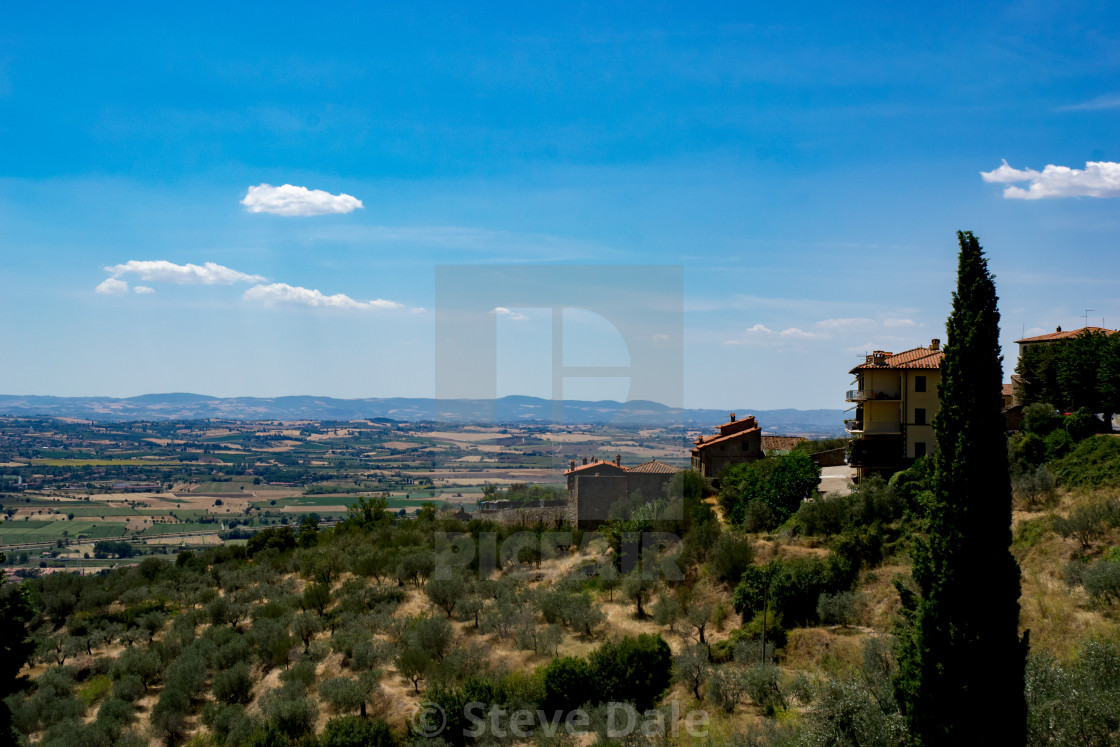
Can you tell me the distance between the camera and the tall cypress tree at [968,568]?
30.5ft

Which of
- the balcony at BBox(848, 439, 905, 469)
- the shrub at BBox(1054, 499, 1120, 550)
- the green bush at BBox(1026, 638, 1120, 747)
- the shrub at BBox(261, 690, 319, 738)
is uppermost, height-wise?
the balcony at BBox(848, 439, 905, 469)

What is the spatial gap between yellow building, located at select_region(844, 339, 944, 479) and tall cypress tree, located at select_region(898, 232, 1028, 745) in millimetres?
18518

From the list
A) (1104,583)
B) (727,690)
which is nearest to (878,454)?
(1104,583)

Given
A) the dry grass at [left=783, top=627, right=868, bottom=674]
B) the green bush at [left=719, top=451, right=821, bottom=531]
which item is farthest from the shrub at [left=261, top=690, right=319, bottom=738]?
the green bush at [left=719, top=451, right=821, bottom=531]

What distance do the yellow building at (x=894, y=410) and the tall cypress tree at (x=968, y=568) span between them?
1852 centimetres

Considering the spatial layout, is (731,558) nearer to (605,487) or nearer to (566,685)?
(566,685)

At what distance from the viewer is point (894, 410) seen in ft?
91.5

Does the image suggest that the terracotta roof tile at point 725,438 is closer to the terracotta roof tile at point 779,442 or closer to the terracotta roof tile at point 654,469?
the terracotta roof tile at point 654,469

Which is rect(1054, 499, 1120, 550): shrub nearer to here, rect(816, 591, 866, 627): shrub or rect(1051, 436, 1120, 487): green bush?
rect(1051, 436, 1120, 487): green bush

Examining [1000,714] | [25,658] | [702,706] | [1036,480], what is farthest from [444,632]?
[1036,480]

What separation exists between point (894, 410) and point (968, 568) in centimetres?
1996

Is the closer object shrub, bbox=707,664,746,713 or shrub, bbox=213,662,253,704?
shrub, bbox=707,664,746,713

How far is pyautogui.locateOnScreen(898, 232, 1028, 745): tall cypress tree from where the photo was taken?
9297mm

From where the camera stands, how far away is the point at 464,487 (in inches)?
1618
